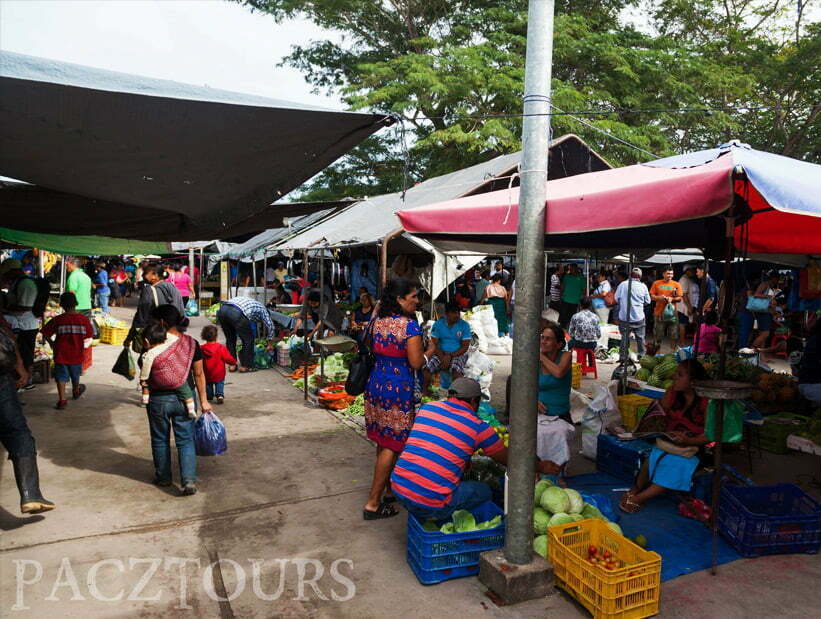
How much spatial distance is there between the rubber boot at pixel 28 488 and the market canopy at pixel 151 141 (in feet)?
6.78

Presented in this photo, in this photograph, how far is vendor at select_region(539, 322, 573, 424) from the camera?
5.35m

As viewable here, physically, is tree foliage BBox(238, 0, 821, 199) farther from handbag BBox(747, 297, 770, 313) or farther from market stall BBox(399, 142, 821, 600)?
market stall BBox(399, 142, 821, 600)

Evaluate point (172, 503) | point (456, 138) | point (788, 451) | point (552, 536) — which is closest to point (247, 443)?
point (172, 503)

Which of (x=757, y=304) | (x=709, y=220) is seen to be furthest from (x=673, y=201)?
(x=757, y=304)

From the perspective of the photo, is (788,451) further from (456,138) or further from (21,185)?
(456,138)

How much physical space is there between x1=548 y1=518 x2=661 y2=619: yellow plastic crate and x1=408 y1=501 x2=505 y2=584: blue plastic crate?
0.39m

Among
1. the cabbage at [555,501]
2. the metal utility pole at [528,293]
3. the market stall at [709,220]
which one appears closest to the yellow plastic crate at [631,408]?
the market stall at [709,220]

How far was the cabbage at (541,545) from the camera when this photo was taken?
12.6ft

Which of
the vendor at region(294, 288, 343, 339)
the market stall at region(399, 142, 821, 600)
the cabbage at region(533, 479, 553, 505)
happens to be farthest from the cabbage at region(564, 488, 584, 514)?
the vendor at region(294, 288, 343, 339)

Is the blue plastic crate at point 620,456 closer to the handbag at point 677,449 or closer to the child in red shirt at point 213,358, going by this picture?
the handbag at point 677,449

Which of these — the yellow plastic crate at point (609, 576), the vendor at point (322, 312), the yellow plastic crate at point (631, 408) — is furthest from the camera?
the vendor at point (322, 312)

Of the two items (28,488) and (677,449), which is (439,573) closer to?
(677,449)

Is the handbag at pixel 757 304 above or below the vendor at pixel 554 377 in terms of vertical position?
above

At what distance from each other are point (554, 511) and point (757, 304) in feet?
36.6
